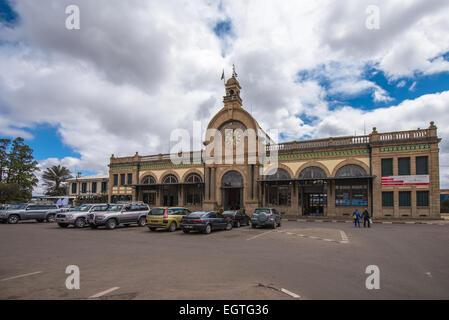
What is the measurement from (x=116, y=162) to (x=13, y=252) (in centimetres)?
3325

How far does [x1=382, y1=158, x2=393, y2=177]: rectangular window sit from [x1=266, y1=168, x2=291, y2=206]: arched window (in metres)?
8.79

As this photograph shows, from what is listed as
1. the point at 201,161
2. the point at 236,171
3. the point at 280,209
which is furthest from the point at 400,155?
the point at 201,161

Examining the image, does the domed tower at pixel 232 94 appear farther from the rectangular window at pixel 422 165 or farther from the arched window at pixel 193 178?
the rectangular window at pixel 422 165

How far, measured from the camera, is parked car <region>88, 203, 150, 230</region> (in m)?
19.5

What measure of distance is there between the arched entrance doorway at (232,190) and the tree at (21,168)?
31.0m

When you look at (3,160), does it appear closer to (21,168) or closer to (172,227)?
(21,168)

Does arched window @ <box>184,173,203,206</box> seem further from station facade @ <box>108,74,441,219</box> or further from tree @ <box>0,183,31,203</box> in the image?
tree @ <box>0,183,31,203</box>

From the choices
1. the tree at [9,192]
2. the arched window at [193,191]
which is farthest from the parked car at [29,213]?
the tree at [9,192]

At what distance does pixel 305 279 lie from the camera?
675cm

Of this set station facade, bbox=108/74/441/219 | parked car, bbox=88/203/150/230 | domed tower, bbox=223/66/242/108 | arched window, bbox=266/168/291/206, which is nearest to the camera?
parked car, bbox=88/203/150/230

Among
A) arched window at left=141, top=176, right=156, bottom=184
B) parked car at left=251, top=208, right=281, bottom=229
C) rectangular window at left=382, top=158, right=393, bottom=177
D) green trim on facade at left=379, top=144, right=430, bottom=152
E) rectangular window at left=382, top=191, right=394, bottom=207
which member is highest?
green trim on facade at left=379, top=144, right=430, bottom=152

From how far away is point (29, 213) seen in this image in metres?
24.8

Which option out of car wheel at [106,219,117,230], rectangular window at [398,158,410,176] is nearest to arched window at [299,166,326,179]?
rectangular window at [398,158,410,176]

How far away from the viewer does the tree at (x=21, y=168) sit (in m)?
43.2
